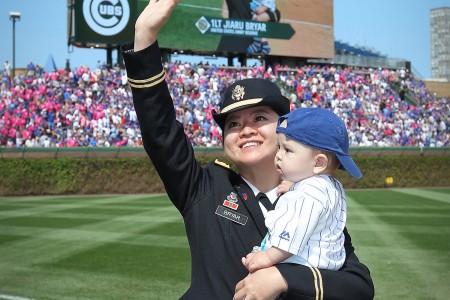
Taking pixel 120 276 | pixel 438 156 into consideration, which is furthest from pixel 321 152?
pixel 438 156

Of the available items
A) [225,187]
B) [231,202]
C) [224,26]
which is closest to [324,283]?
[231,202]

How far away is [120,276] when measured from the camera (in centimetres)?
816

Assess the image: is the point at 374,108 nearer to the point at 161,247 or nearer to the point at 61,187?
the point at 61,187

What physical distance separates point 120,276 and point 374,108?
99.1ft

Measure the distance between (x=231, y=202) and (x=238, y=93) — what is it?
0.59 metres

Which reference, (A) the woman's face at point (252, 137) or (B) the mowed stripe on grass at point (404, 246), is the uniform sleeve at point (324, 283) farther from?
(B) the mowed stripe on grass at point (404, 246)

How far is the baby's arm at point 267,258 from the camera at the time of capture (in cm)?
231

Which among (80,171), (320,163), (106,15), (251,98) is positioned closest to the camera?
(320,163)

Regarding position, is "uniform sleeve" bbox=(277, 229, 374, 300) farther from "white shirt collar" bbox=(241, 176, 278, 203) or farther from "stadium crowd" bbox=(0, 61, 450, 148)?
"stadium crowd" bbox=(0, 61, 450, 148)

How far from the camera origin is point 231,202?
2.74 metres

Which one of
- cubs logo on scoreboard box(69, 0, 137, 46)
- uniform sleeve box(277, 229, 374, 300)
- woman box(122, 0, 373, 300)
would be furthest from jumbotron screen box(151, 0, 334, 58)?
uniform sleeve box(277, 229, 374, 300)

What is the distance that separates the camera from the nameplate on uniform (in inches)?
105

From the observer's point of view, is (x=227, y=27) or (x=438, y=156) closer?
(x=438, y=156)

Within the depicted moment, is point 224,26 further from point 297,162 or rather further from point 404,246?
point 297,162
